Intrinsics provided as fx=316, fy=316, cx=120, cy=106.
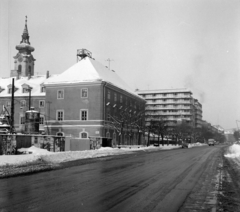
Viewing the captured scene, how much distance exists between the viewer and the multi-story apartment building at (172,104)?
14012cm

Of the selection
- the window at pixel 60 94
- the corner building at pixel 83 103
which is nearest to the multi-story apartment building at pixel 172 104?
the corner building at pixel 83 103

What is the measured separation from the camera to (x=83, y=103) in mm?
53688

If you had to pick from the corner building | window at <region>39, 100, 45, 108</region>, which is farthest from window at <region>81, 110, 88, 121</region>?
window at <region>39, 100, 45, 108</region>

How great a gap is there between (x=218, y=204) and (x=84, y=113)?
46.3 meters

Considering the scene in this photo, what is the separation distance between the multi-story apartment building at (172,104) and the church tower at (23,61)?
65.7m

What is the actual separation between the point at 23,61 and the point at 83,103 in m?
38.9

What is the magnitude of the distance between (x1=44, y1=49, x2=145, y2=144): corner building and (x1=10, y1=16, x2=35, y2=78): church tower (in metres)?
29.9

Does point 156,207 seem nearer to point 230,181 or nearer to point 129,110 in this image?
point 230,181

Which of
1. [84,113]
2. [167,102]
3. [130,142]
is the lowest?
[130,142]

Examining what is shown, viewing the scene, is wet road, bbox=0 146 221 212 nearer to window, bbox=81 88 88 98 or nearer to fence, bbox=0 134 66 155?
fence, bbox=0 134 66 155

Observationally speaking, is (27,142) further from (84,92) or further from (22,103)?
(22,103)

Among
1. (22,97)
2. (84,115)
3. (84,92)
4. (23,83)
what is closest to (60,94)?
(84,92)

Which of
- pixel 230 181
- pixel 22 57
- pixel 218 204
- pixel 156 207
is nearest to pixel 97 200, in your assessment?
pixel 156 207

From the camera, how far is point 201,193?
370 inches
